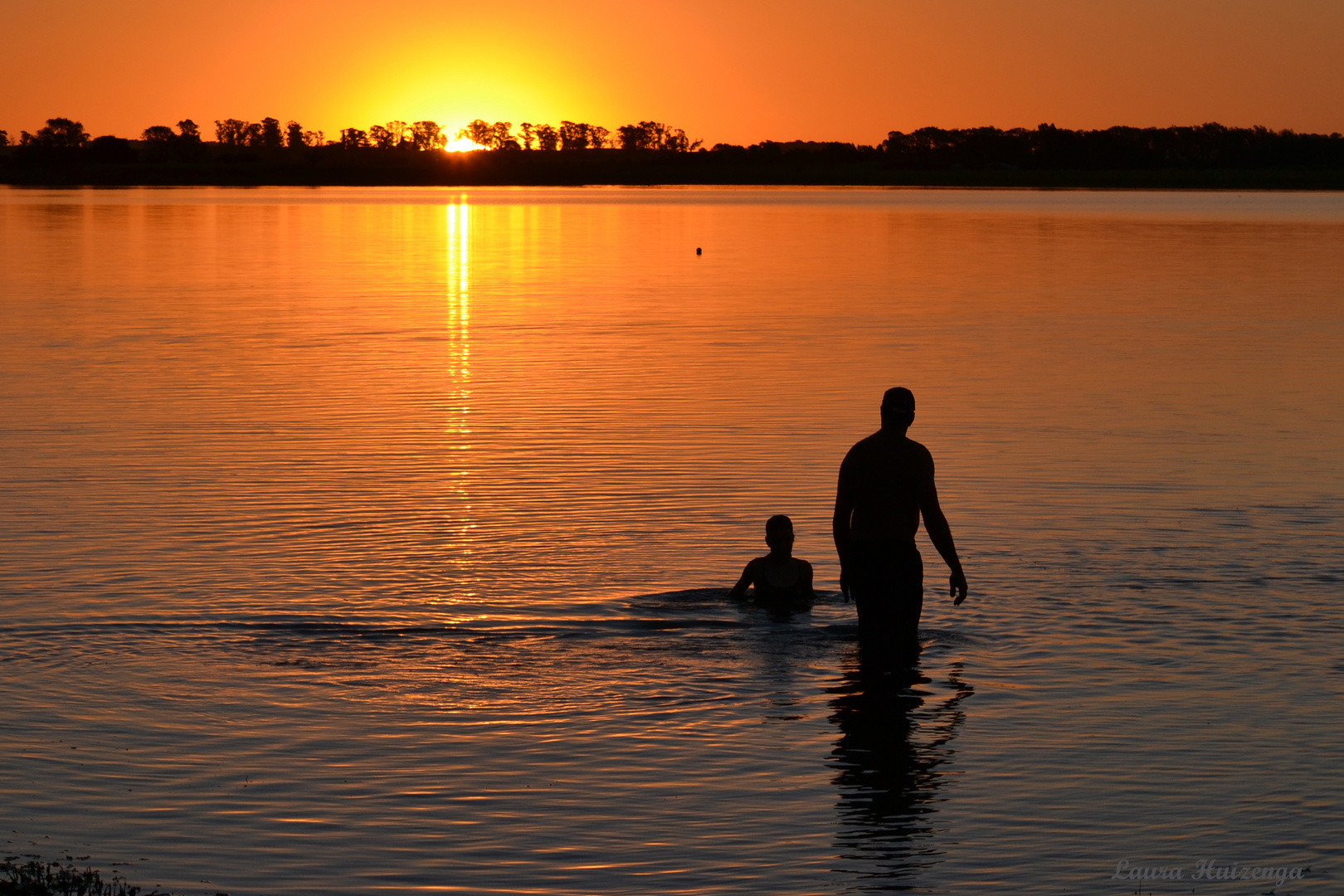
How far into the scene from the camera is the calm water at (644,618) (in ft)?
26.5

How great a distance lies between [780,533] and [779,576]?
1.33 ft

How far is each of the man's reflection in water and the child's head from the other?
1.44 metres

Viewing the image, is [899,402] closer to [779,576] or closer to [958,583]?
[958,583]

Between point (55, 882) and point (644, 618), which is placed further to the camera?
point (644, 618)

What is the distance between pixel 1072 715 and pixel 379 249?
190ft

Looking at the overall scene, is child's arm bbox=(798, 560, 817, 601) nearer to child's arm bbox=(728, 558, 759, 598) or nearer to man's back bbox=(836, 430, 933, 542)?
child's arm bbox=(728, 558, 759, 598)

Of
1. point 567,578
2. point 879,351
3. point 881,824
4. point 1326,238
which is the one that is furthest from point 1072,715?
point 1326,238

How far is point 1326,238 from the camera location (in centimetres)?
6731

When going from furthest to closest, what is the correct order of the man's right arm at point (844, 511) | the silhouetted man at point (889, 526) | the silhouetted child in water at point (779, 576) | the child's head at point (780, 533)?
the silhouetted child in water at point (779, 576), the child's head at point (780, 533), the man's right arm at point (844, 511), the silhouetted man at point (889, 526)

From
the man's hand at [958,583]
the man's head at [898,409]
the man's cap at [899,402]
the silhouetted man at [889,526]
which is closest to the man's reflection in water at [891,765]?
the silhouetted man at [889,526]

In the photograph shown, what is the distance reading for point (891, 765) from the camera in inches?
356

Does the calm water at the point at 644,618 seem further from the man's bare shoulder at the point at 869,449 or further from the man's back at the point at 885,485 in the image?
the man's bare shoulder at the point at 869,449

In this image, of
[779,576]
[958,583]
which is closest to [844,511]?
[958,583]

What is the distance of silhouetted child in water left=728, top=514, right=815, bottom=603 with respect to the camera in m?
12.0
